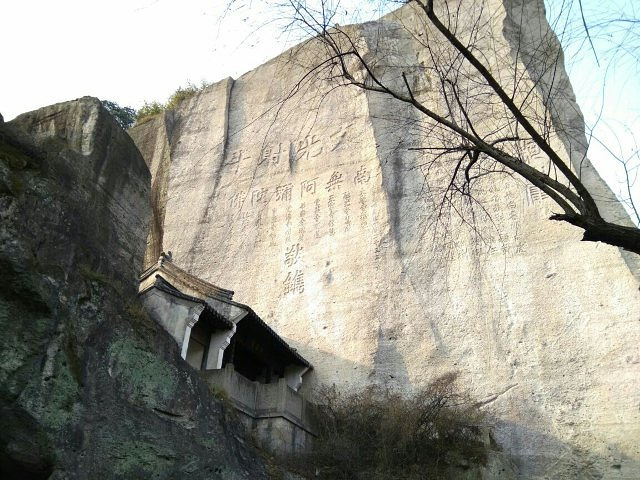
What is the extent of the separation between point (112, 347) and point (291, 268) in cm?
1012

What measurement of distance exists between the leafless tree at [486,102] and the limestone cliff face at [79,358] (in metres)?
2.06

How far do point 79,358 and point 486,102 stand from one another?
210 inches

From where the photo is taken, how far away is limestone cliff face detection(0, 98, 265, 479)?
2934mm

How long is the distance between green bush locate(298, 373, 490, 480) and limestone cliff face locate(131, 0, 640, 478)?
782 millimetres

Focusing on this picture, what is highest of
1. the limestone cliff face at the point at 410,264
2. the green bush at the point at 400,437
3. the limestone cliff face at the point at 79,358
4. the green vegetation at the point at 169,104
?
the green vegetation at the point at 169,104

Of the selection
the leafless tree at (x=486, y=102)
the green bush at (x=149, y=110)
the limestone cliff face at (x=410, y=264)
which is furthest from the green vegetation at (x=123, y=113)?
the leafless tree at (x=486, y=102)

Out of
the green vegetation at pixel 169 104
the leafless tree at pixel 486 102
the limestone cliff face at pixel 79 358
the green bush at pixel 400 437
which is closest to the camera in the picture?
the limestone cliff face at pixel 79 358

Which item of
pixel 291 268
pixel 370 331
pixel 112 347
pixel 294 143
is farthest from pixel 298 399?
pixel 294 143

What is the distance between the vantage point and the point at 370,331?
11.8m

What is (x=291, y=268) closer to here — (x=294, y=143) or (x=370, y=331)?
(x=370, y=331)

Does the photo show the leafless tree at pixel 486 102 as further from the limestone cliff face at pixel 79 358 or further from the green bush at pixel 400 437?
the green bush at pixel 400 437

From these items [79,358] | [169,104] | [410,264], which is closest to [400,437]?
[410,264]

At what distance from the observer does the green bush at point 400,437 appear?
8.24 meters

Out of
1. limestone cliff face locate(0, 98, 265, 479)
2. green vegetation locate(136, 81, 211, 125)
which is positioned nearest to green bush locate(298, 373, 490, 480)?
limestone cliff face locate(0, 98, 265, 479)
